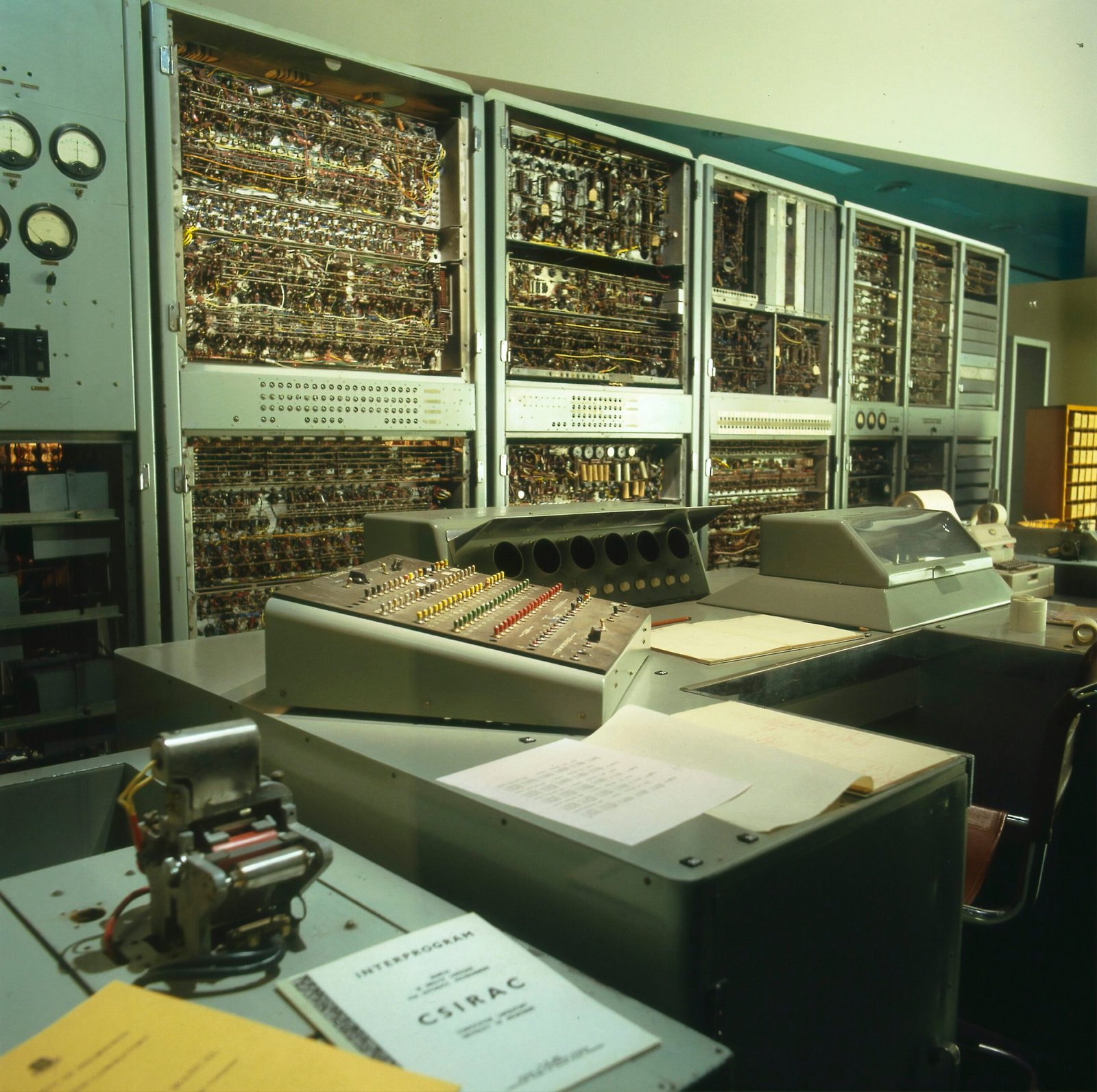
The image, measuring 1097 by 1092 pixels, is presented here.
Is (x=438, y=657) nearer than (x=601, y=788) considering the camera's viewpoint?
No

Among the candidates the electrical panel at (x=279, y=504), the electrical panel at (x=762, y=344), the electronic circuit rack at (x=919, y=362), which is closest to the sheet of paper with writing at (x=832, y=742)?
the electrical panel at (x=279, y=504)

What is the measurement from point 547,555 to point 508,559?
106 millimetres

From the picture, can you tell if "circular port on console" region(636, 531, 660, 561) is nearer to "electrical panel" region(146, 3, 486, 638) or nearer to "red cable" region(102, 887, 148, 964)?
"electrical panel" region(146, 3, 486, 638)

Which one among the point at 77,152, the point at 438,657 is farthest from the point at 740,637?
the point at 77,152

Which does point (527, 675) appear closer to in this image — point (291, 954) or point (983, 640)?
point (291, 954)

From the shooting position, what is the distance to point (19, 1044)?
2.32ft

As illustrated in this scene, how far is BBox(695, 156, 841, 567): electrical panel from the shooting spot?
147 inches

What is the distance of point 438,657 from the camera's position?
1249 millimetres

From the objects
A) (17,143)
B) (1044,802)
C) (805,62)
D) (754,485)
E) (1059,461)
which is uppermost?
(805,62)

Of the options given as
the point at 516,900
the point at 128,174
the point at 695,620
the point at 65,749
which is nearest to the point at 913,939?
the point at 516,900

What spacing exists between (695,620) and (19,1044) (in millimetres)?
1555

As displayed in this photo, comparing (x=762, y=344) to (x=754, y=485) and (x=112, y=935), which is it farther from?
(x=112, y=935)

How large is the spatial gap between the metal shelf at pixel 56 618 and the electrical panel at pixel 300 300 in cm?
16

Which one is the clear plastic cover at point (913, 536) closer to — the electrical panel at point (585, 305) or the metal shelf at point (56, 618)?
the electrical panel at point (585, 305)
